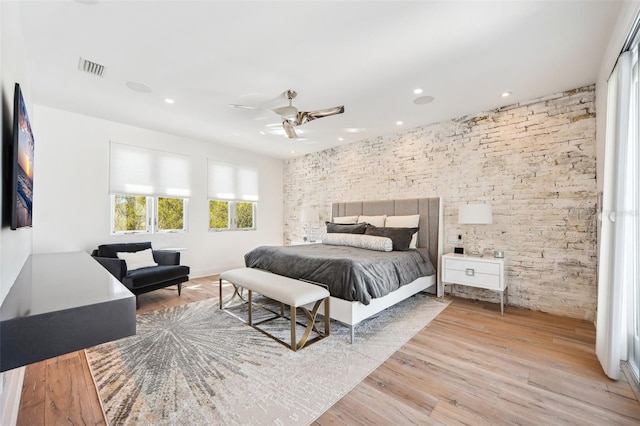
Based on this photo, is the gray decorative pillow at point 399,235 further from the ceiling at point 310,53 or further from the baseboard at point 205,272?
the baseboard at point 205,272

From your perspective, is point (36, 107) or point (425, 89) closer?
point (425, 89)

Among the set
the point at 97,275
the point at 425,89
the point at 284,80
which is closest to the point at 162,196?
the point at 284,80

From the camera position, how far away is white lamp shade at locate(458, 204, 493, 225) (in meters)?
3.50

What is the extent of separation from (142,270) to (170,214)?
5.08 feet

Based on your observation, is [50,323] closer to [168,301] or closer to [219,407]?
[219,407]

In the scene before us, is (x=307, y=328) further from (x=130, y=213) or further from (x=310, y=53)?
(x=130, y=213)

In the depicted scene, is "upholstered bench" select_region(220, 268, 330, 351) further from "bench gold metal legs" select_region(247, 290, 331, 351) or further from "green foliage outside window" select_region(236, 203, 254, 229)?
"green foliage outside window" select_region(236, 203, 254, 229)

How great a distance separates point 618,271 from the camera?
Answer: 1981 mm

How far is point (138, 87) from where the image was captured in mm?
3182

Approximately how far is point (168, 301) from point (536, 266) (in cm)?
505

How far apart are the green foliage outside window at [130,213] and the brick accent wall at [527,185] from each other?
15.1 feet

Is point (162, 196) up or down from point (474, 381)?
up

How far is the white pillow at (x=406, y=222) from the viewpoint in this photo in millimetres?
4203

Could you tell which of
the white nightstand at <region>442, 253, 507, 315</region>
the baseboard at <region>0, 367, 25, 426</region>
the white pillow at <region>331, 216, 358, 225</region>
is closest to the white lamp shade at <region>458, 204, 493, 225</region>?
the white nightstand at <region>442, 253, 507, 315</region>
